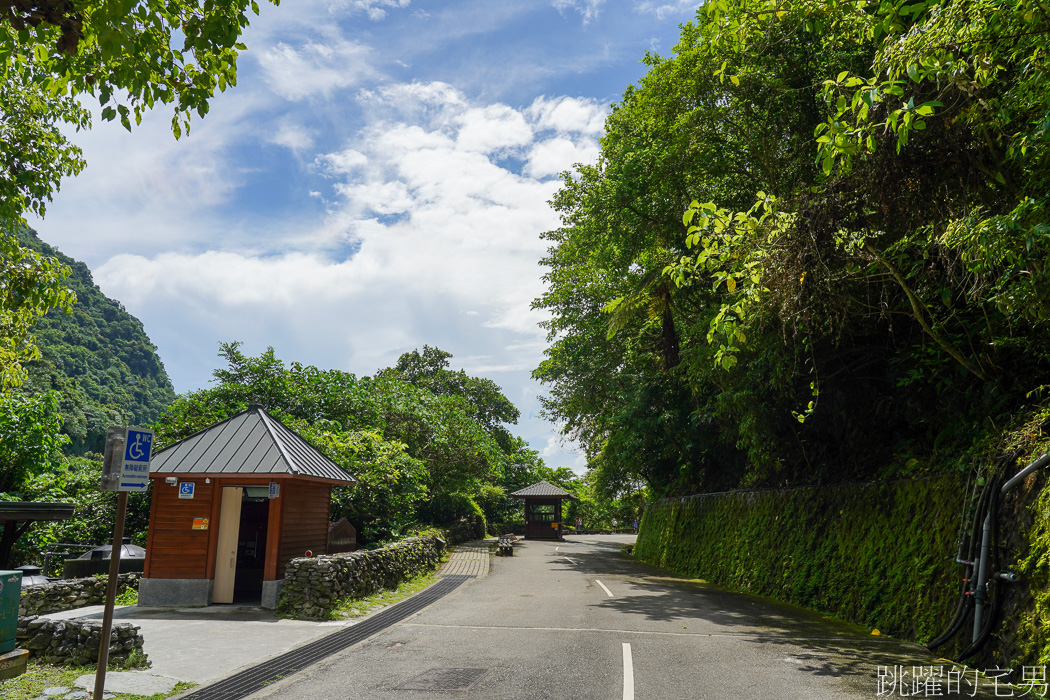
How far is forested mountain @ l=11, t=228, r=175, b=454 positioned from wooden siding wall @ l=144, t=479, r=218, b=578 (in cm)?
4535

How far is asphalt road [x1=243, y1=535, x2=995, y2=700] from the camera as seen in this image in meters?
6.55

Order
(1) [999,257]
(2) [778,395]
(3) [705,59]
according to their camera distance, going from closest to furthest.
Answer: (1) [999,257] → (2) [778,395] → (3) [705,59]

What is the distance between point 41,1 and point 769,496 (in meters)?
16.7

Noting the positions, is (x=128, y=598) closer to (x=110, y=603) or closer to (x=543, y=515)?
(x=110, y=603)

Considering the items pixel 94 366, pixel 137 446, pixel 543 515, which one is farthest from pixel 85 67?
pixel 94 366

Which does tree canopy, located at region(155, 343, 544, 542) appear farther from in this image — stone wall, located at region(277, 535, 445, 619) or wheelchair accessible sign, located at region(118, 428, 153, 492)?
wheelchair accessible sign, located at region(118, 428, 153, 492)

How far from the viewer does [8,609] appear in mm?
5609

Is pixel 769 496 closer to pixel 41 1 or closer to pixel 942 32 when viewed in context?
pixel 942 32

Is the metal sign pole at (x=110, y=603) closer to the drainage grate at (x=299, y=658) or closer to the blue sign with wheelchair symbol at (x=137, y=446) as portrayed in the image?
the blue sign with wheelchair symbol at (x=137, y=446)

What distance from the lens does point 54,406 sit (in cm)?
1750

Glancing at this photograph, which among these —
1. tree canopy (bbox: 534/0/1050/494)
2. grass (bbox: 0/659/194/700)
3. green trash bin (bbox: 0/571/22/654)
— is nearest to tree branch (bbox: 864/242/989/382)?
tree canopy (bbox: 534/0/1050/494)

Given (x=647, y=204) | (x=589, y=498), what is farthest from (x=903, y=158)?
(x=589, y=498)

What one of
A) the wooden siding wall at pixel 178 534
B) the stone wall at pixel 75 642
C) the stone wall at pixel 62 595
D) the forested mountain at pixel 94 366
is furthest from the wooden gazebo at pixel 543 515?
the forested mountain at pixel 94 366

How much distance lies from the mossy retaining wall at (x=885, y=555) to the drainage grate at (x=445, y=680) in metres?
6.21
